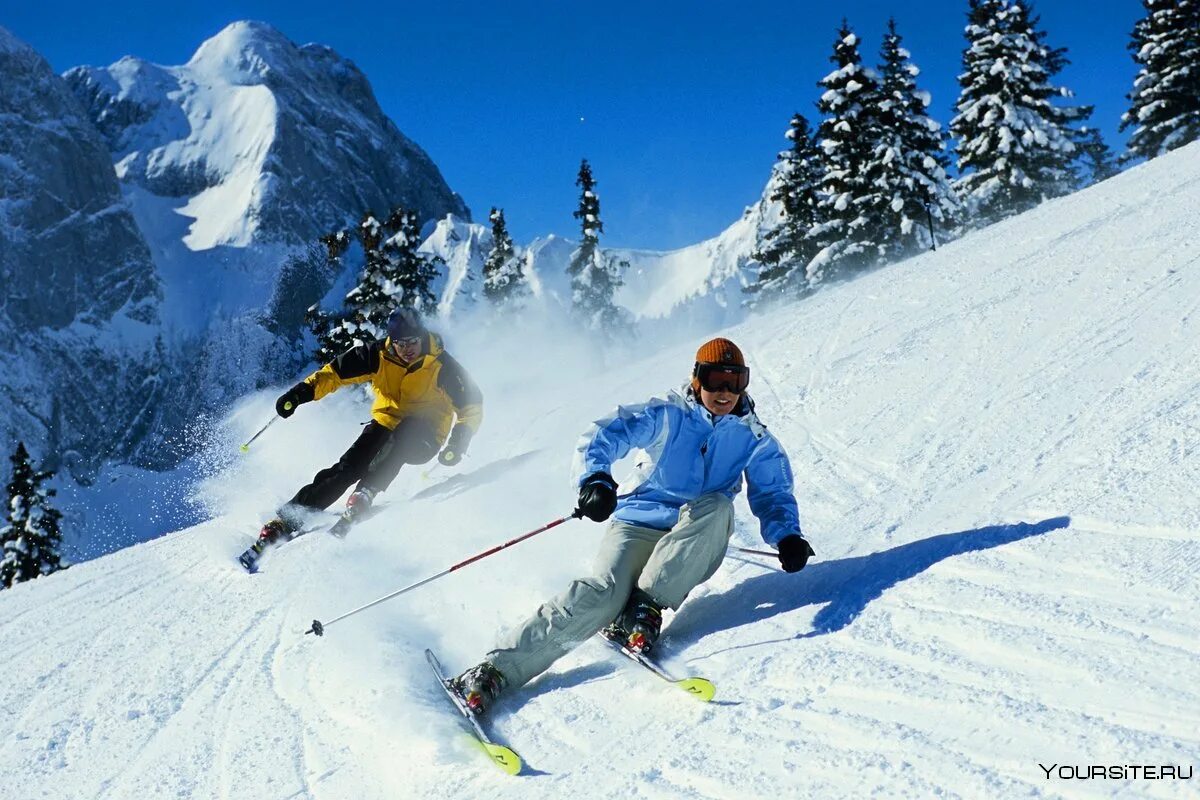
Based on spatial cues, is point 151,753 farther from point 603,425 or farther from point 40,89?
point 40,89

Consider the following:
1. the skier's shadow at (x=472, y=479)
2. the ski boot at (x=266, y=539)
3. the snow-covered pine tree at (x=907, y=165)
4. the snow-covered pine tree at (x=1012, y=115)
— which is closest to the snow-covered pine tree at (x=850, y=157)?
the snow-covered pine tree at (x=907, y=165)

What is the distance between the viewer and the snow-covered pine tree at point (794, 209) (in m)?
27.8

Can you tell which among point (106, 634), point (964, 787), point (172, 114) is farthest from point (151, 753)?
point (172, 114)

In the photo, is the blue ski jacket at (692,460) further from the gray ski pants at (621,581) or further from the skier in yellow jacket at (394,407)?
the skier in yellow jacket at (394,407)

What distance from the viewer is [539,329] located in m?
30.8

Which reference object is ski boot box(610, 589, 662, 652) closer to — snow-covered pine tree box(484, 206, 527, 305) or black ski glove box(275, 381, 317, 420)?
black ski glove box(275, 381, 317, 420)

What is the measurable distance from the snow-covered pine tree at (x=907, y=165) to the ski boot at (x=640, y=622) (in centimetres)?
2227

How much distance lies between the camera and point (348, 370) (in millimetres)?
7273

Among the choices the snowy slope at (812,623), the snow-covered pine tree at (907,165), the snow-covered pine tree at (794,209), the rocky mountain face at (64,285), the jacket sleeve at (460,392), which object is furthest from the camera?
the rocky mountain face at (64,285)

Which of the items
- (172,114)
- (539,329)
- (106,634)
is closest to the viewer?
(106,634)

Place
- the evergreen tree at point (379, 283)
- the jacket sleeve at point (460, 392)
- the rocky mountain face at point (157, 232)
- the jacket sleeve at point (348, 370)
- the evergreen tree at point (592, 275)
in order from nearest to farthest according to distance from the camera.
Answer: the jacket sleeve at point (348, 370), the jacket sleeve at point (460, 392), the evergreen tree at point (379, 283), the evergreen tree at point (592, 275), the rocky mountain face at point (157, 232)

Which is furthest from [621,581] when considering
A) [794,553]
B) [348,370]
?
[348,370]

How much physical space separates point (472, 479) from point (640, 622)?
4.47 metres

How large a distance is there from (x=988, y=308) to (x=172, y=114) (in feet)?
466
